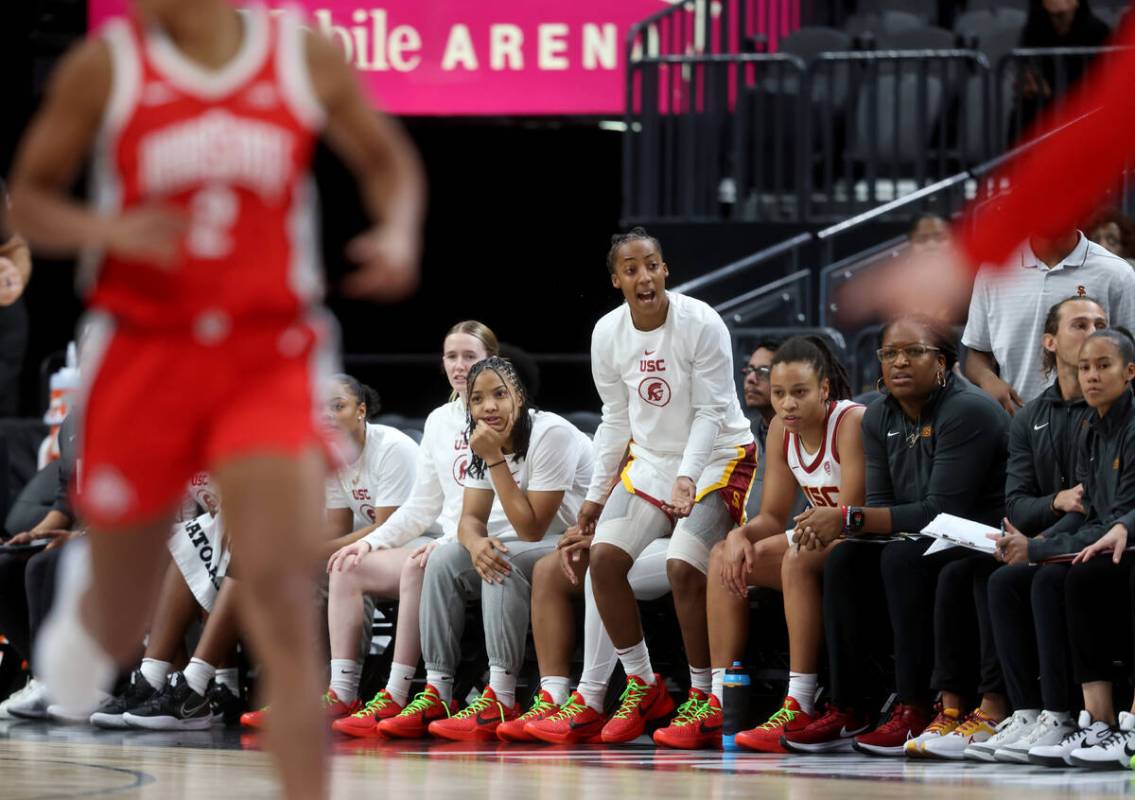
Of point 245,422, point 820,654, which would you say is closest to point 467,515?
point 820,654

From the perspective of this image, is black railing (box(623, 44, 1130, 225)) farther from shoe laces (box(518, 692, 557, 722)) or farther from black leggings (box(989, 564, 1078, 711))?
black leggings (box(989, 564, 1078, 711))

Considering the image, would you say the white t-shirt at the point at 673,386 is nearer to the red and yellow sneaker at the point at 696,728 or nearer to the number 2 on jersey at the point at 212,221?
the red and yellow sneaker at the point at 696,728

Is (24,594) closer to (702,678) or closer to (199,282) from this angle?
(702,678)

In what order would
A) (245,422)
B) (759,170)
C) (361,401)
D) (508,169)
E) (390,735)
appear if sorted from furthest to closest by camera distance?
(508,169) → (759,170) → (361,401) → (390,735) → (245,422)

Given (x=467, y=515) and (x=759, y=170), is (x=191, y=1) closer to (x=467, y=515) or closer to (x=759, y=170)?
(x=467, y=515)

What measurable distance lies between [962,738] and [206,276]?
11.5ft

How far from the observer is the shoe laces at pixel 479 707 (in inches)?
261

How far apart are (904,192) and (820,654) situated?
509 cm

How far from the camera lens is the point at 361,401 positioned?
749cm

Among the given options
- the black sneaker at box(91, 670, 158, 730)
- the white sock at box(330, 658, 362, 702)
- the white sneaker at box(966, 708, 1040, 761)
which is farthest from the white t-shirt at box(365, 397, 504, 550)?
the white sneaker at box(966, 708, 1040, 761)

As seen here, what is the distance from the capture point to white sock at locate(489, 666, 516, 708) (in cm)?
667

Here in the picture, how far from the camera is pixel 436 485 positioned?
24.0 feet

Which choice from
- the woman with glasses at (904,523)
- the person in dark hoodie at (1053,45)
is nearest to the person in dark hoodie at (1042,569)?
the woman with glasses at (904,523)

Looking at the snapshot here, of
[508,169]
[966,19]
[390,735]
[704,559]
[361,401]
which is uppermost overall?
[966,19]
